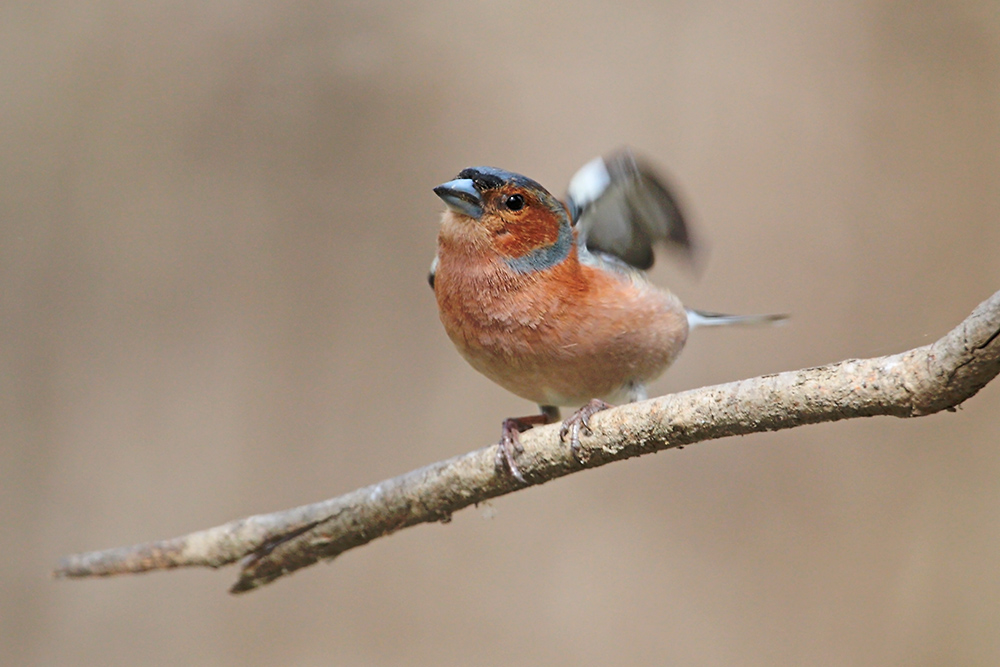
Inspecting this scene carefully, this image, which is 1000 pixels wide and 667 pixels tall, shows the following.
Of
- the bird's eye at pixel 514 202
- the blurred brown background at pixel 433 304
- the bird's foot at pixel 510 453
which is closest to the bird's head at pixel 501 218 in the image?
the bird's eye at pixel 514 202

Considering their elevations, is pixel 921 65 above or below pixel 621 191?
above

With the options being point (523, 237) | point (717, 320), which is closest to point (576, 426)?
point (523, 237)

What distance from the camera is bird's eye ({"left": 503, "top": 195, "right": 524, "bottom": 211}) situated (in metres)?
2.56

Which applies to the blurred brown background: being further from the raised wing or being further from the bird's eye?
the bird's eye

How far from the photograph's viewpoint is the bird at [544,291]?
2.51 metres

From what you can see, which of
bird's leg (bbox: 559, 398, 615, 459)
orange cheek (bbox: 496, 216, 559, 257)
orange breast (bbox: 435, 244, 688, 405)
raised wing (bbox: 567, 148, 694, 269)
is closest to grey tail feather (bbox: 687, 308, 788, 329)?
raised wing (bbox: 567, 148, 694, 269)

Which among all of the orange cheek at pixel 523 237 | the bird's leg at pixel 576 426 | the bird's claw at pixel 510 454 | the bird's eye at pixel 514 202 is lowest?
the bird's claw at pixel 510 454

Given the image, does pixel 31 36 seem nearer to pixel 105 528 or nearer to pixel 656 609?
pixel 105 528

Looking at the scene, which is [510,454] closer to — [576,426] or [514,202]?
[576,426]

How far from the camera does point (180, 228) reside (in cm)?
510

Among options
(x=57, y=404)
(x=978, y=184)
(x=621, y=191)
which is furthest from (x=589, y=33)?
(x=57, y=404)

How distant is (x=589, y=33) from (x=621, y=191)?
110 inches

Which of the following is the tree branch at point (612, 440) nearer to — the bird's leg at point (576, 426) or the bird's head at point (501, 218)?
the bird's leg at point (576, 426)

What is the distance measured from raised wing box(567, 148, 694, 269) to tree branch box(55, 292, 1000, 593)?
84 cm
